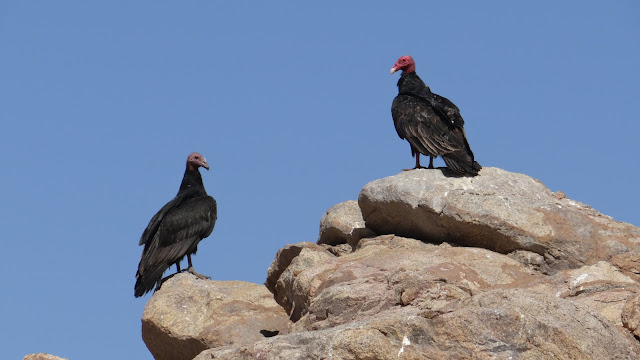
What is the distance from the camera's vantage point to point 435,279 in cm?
765

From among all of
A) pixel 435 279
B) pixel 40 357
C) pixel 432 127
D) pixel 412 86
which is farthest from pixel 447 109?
pixel 40 357

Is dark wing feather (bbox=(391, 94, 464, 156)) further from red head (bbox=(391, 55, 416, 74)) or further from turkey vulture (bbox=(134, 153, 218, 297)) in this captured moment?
turkey vulture (bbox=(134, 153, 218, 297))

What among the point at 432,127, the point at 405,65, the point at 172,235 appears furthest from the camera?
the point at 405,65

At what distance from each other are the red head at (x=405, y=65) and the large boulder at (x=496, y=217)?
2.62 m

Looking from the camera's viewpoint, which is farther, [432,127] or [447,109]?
[447,109]

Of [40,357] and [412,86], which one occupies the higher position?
[412,86]

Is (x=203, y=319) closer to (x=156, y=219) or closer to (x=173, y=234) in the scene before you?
(x=173, y=234)

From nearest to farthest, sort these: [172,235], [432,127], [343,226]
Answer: [432,127], [343,226], [172,235]

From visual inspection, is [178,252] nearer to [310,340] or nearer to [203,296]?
[203,296]

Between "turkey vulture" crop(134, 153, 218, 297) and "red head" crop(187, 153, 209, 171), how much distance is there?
2.39ft

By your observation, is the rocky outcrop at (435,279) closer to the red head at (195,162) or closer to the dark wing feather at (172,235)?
the dark wing feather at (172,235)

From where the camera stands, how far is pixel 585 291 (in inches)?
349

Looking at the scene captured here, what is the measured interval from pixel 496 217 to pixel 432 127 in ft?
5.56

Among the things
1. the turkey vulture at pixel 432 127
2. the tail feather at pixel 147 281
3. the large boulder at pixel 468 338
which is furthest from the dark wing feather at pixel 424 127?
the large boulder at pixel 468 338
